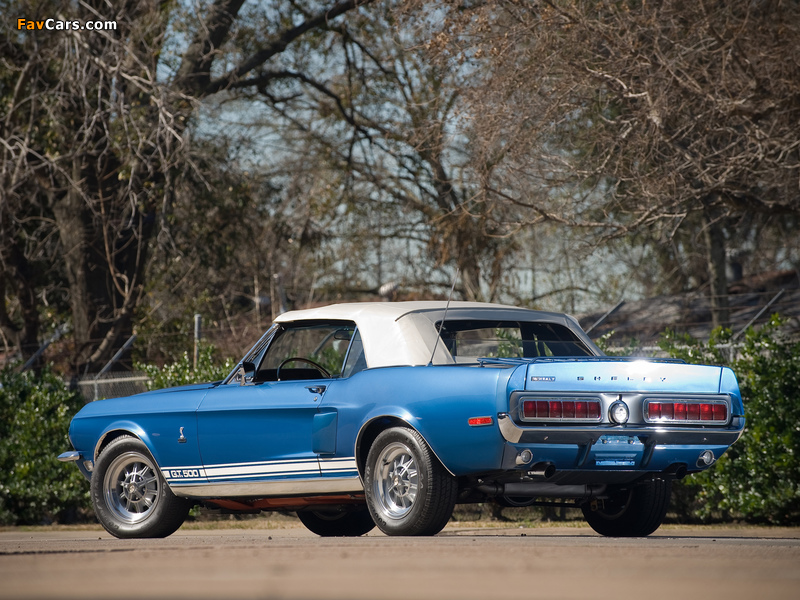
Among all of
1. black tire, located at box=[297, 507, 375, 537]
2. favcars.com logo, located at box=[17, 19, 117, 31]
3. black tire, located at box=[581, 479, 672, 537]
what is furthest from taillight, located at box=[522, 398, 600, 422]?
favcars.com logo, located at box=[17, 19, 117, 31]

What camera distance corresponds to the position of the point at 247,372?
8227 mm

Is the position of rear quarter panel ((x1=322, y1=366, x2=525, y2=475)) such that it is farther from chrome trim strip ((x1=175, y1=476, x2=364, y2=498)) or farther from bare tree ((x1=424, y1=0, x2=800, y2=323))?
bare tree ((x1=424, y1=0, x2=800, y2=323))

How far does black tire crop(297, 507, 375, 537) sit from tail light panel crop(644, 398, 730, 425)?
3.18 m

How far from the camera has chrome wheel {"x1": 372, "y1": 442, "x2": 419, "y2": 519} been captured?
23.4ft

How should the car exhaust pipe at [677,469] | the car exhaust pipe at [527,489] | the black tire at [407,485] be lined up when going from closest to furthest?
the black tire at [407,485]
the car exhaust pipe at [527,489]
the car exhaust pipe at [677,469]

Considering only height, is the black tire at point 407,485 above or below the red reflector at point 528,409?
below

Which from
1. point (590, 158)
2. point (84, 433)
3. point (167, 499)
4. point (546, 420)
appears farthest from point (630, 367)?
point (590, 158)

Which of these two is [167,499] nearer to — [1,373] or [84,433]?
[84,433]

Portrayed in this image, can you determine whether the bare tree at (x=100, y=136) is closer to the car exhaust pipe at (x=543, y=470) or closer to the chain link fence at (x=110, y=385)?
the chain link fence at (x=110, y=385)

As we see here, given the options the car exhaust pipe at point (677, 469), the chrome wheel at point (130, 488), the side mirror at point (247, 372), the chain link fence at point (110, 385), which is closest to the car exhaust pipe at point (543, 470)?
the car exhaust pipe at point (677, 469)

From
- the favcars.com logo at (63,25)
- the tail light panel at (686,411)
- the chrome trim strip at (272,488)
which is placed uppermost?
the favcars.com logo at (63,25)

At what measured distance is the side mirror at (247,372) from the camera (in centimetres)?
819

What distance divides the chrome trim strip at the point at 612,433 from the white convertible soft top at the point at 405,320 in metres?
0.86

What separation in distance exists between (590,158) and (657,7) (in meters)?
1.79
